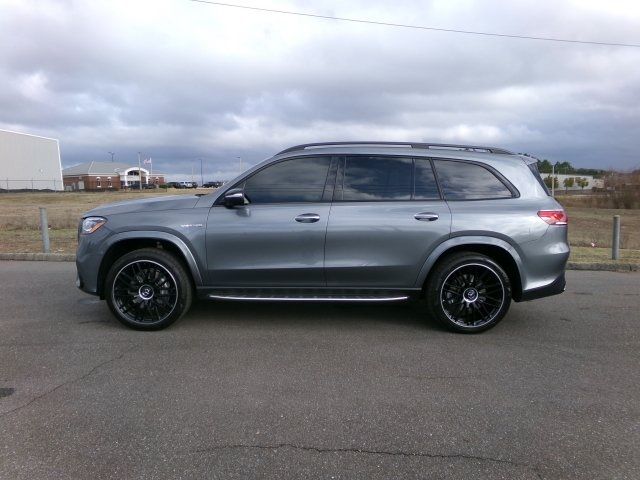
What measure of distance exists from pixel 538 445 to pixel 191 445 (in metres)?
2.09

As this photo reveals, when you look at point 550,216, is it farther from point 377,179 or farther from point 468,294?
point 377,179

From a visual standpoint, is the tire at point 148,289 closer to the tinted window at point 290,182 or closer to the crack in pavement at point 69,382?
the crack in pavement at point 69,382

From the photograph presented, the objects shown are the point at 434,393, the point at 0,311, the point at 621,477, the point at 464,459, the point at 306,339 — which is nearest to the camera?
the point at 621,477

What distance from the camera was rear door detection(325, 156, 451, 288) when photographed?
500 centimetres

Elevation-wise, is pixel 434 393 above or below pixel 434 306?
below

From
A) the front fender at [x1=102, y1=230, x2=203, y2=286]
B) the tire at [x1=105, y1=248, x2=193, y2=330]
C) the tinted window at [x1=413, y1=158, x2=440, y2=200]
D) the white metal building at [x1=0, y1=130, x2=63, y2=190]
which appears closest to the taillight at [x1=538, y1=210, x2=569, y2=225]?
the tinted window at [x1=413, y1=158, x2=440, y2=200]

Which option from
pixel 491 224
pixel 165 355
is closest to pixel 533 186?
pixel 491 224

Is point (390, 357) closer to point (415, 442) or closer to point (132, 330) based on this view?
point (415, 442)

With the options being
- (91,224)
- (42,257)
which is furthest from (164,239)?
(42,257)

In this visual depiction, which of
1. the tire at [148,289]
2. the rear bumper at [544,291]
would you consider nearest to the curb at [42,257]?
the tire at [148,289]

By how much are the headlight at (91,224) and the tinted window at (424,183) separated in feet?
10.6

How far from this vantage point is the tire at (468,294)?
5035 mm

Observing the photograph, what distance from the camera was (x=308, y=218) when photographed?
5.00 m

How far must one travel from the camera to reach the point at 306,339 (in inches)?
195
